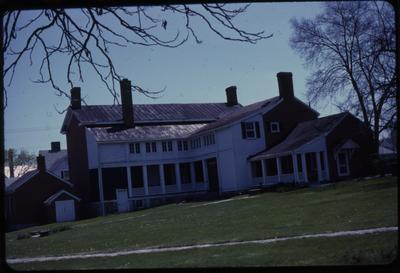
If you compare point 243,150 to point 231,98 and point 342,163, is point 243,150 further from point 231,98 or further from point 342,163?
point 231,98

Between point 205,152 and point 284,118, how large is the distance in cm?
639

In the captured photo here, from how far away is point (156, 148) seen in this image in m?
40.8

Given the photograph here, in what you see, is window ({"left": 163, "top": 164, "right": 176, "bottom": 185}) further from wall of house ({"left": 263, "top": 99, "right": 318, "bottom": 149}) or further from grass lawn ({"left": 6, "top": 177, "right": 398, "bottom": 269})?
grass lawn ({"left": 6, "top": 177, "right": 398, "bottom": 269})

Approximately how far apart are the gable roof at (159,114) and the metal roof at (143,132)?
628 millimetres

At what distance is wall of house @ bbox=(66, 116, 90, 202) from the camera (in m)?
38.7

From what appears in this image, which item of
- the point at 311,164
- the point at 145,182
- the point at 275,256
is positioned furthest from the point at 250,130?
the point at 275,256

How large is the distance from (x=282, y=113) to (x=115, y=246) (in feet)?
85.9

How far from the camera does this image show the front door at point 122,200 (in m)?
37.8

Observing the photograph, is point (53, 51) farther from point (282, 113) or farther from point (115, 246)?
point (282, 113)

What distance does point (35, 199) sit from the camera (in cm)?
3014

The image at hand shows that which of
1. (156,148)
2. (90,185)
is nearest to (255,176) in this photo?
(156,148)

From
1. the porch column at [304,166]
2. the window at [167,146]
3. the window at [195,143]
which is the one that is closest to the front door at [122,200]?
the window at [167,146]

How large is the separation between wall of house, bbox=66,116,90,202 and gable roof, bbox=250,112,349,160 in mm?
12173

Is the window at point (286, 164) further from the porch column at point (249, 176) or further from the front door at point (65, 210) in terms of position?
the front door at point (65, 210)
